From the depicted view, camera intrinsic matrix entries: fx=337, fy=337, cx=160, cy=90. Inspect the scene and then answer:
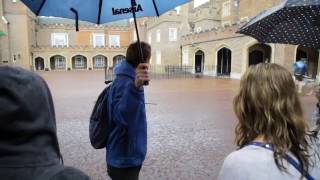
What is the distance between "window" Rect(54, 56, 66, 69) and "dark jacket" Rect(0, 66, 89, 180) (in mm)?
57299

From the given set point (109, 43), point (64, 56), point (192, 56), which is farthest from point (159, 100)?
point (109, 43)

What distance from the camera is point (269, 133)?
5.03 ft

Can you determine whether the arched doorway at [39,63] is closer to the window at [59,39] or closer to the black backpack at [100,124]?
the window at [59,39]

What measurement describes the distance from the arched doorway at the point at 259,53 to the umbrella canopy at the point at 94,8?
25939mm

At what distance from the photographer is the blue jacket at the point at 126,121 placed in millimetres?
2670

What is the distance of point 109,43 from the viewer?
61.7m

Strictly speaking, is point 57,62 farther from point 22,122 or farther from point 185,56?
point 22,122

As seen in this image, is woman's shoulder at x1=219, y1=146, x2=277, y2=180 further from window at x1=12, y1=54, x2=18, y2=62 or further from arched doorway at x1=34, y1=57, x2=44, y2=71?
arched doorway at x1=34, y1=57, x2=44, y2=71

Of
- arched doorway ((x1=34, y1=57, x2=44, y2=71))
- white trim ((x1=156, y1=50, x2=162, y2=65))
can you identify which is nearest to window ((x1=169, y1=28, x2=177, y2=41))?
white trim ((x1=156, y1=50, x2=162, y2=65))

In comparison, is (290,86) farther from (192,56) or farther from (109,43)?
(109,43)

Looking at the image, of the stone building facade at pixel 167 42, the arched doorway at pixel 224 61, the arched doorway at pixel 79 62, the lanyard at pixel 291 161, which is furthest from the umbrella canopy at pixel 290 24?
the arched doorway at pixel 79 62

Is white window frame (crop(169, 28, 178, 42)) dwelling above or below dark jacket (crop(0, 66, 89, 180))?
above

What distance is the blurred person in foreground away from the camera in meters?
1.46

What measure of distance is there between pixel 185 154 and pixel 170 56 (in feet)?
116
